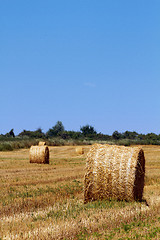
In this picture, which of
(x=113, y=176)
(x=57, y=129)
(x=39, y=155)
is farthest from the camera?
(x=57, y=129)

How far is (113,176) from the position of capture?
30.1 ft

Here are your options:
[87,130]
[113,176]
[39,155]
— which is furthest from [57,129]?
[113,176]

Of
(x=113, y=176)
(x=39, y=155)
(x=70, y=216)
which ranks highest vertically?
(x=39, y=155)

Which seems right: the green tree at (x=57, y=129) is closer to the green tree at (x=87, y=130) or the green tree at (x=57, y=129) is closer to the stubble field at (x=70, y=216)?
the green tree at (x=87, y=130)

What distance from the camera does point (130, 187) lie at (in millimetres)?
9141

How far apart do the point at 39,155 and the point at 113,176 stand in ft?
44.3

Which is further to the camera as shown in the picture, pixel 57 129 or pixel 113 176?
pixel 57 129

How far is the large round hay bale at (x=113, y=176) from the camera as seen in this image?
30.1ft

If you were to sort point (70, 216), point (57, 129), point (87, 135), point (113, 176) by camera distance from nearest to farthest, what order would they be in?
point (70, 216), point (113, 176), point (87, 135), point (57, 129)

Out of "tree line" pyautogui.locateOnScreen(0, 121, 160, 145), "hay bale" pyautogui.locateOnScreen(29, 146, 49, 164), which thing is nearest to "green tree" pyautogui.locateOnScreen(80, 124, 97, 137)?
"tree line" pyautogui.locateOnScreen(0, 121, 160, 145)

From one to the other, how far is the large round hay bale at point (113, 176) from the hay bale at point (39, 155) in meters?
12.9

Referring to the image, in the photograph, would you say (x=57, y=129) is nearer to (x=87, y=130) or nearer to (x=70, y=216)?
(x=87, y=130)

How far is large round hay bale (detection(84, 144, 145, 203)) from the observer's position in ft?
30.1

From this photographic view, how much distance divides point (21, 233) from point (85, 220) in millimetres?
1390
